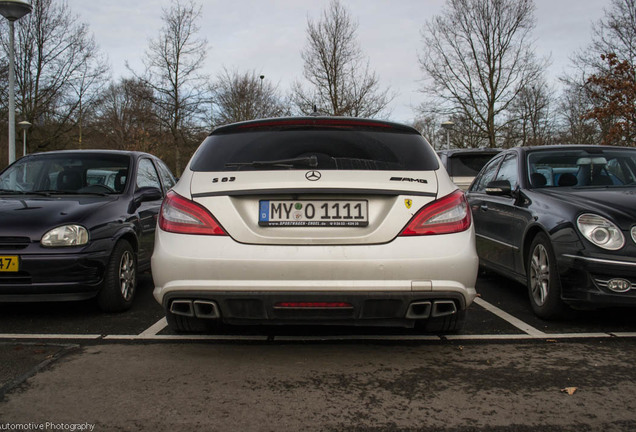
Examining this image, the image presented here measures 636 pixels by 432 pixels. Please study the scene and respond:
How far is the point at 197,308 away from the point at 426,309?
1.30 m

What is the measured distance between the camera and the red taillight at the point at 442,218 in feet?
10.4

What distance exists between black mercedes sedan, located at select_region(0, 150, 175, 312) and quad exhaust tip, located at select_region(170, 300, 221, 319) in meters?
1.65

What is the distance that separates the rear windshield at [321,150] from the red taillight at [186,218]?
0.27 m

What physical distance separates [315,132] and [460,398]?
71.2 inches

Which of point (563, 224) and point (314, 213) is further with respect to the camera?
point (563, 224)

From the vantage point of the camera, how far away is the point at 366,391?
291 centimetres

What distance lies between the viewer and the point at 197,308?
10.6ft

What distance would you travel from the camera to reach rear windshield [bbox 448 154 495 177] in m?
11.4

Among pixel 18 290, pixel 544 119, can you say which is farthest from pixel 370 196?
pixel 544 119

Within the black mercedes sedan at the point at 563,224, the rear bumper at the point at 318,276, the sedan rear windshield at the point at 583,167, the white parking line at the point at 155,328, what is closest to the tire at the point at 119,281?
the white parking line at the point at 155,328

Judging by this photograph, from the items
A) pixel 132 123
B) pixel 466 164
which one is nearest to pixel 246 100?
pixel 132 123

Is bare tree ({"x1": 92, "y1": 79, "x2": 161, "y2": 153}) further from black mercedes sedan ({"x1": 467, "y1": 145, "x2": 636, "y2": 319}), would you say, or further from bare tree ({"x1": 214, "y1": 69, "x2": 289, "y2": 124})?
black mercedes sedan ({"x1": 467, "y1": 145, "x2": 636, "y2": 319})

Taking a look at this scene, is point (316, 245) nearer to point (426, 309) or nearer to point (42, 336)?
point (426, 309)

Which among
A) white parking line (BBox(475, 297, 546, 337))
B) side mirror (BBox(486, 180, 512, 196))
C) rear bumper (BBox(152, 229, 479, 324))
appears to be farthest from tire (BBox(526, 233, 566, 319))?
rear bumper (BBox(152, 229, 479, 324))
